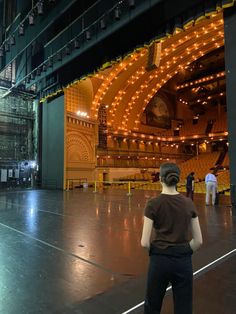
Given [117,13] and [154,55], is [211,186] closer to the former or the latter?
[154,55]

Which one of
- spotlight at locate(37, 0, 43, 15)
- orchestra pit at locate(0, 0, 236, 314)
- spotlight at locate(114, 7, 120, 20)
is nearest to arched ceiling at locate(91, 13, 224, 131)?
orchestra pit at locate(0, 0, 236, 314)

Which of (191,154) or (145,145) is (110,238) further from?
(191,154)

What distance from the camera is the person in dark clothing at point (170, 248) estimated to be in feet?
6.09

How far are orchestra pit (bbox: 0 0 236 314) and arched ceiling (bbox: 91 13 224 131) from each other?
15 centimetres

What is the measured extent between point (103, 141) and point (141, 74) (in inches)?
307

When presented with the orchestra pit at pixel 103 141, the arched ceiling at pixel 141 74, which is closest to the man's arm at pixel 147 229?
the orchestra pit at pixel 103 141

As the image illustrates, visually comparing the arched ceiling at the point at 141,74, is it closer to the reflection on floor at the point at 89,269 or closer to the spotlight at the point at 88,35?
the spotlight at the point at 88,35

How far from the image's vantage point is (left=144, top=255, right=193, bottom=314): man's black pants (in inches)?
72.4

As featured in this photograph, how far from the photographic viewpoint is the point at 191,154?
39.1m

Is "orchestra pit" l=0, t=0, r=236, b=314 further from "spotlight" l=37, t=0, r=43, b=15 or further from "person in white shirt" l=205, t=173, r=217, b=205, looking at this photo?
"person in white shirt" l=205, t=173, r=217, b=205

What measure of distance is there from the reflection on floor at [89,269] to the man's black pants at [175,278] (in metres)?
0.90

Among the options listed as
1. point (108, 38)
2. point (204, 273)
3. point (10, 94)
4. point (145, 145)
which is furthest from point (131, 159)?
point (204, 273)

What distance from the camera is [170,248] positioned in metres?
1.87

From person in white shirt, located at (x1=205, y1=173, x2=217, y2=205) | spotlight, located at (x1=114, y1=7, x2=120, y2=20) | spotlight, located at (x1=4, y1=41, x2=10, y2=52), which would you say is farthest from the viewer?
spotlight, located at (x1=4, y1=41, x2=10, y2=52)
